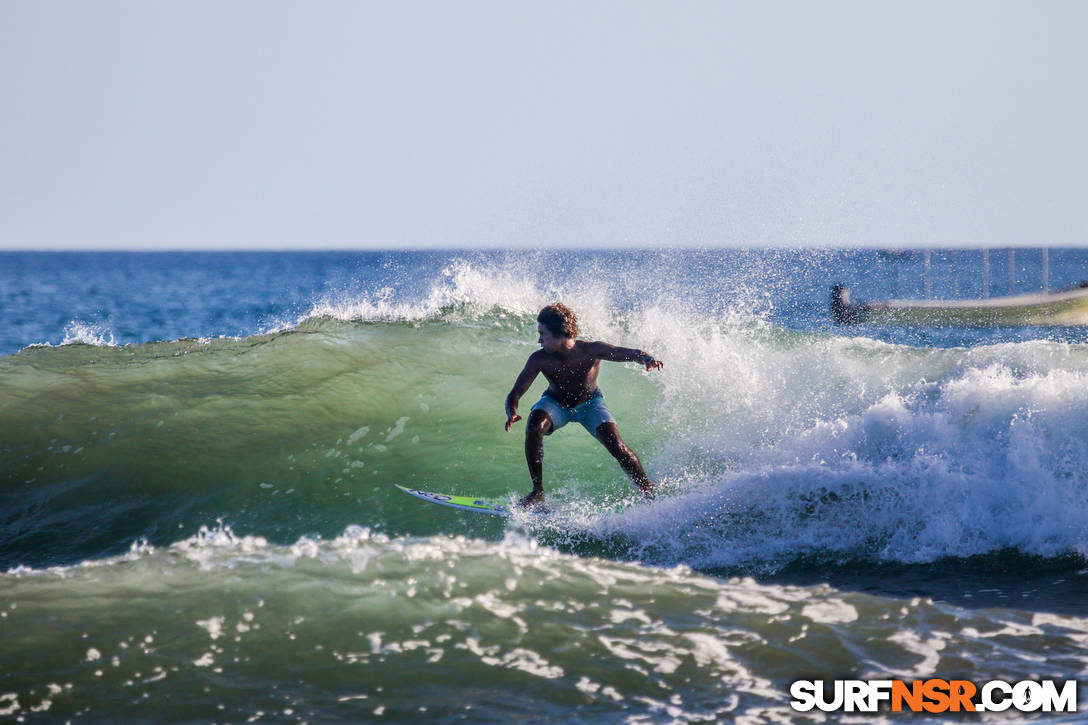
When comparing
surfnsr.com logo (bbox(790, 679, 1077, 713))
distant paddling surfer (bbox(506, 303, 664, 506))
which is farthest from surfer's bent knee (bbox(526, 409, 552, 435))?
surfnsr.com logo (bbox(790, 679, 1077, 713))

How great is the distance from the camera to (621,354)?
7352 millimetres

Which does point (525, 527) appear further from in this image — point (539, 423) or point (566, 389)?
point (566, 389)

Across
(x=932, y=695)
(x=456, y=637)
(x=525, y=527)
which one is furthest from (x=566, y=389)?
(x=932, y=695)

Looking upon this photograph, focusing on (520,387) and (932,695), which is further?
(520,387)

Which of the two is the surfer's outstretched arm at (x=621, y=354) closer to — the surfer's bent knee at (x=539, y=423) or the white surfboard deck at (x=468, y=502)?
the surfer's bent knee at (x=539, y=423)

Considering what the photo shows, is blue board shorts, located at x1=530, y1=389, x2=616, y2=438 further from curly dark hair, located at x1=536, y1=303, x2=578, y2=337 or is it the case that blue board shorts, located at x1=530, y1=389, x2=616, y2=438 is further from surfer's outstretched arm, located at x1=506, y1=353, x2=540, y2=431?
curly dark hair, located at x1=536, y1=303, x2=578, y2=337

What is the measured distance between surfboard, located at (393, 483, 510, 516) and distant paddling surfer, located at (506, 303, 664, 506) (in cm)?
34

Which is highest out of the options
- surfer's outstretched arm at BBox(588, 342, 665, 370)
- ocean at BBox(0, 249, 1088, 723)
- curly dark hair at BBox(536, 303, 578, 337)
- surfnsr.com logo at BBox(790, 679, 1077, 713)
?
curly dark hair at BBox(536, 303, 578, 337)

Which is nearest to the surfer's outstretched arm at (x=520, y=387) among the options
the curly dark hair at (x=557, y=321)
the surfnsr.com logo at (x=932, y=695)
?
the curly dark hair at (x=557, y=321)

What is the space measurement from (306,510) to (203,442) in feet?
7.04

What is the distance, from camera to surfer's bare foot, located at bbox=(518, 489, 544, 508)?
25.5ft

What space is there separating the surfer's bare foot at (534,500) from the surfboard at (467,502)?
16cm

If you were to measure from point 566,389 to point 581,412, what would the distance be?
23 centimetres

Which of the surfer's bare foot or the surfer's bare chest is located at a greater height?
the surfer's bare chest
